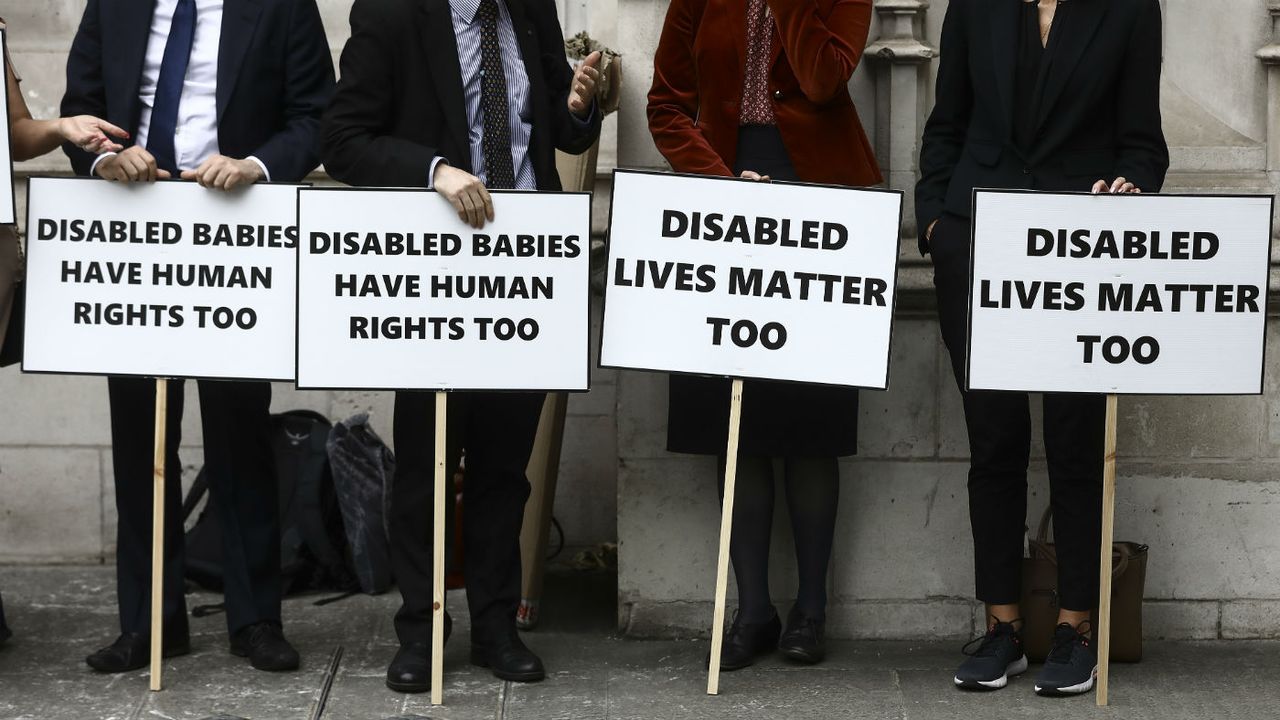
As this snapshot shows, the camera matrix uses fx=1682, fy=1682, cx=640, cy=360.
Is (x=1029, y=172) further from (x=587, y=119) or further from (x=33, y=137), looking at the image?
(x=33, y=137)

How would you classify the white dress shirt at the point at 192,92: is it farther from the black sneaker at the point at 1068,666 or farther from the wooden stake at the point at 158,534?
the black sneaker at the point at 1068,666

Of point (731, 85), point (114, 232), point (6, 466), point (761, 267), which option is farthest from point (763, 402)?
point (6, 466)

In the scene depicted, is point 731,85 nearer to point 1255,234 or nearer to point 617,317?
point 617,317

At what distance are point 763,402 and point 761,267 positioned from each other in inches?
22.7

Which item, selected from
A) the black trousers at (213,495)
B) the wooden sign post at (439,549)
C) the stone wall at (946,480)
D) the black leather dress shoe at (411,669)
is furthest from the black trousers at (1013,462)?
the black trousers at (213,495)

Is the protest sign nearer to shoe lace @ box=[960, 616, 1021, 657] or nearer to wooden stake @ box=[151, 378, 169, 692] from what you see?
shoe lace @ box=[960, 616, 1021, 657]

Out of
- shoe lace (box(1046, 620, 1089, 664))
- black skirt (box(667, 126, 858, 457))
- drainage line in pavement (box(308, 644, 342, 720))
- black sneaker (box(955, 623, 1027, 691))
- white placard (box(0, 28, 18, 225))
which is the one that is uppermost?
white placard (box(0, 28, 18, 225))

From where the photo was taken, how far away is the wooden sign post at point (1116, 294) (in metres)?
4.67

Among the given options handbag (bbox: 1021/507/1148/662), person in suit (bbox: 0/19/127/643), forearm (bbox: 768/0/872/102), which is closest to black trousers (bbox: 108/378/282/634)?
person in suit (bbox: 0/19/127/643)

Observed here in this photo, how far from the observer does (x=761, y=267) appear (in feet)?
15.6

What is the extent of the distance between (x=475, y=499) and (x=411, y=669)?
53 centimetres

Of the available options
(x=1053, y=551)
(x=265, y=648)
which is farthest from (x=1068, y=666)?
(x=265, y=648)

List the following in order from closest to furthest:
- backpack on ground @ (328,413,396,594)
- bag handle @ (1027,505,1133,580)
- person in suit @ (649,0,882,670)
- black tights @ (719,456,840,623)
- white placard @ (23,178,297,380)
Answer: white placard @ (23,178,297,380)
person in suit @ (649,0,882,670)
bag handle @ (1027,505,1133,580)
black tights @ (719,456,840,623)
backpack on ground @ (328,413,396,594)

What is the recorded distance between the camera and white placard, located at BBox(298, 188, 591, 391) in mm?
4668
